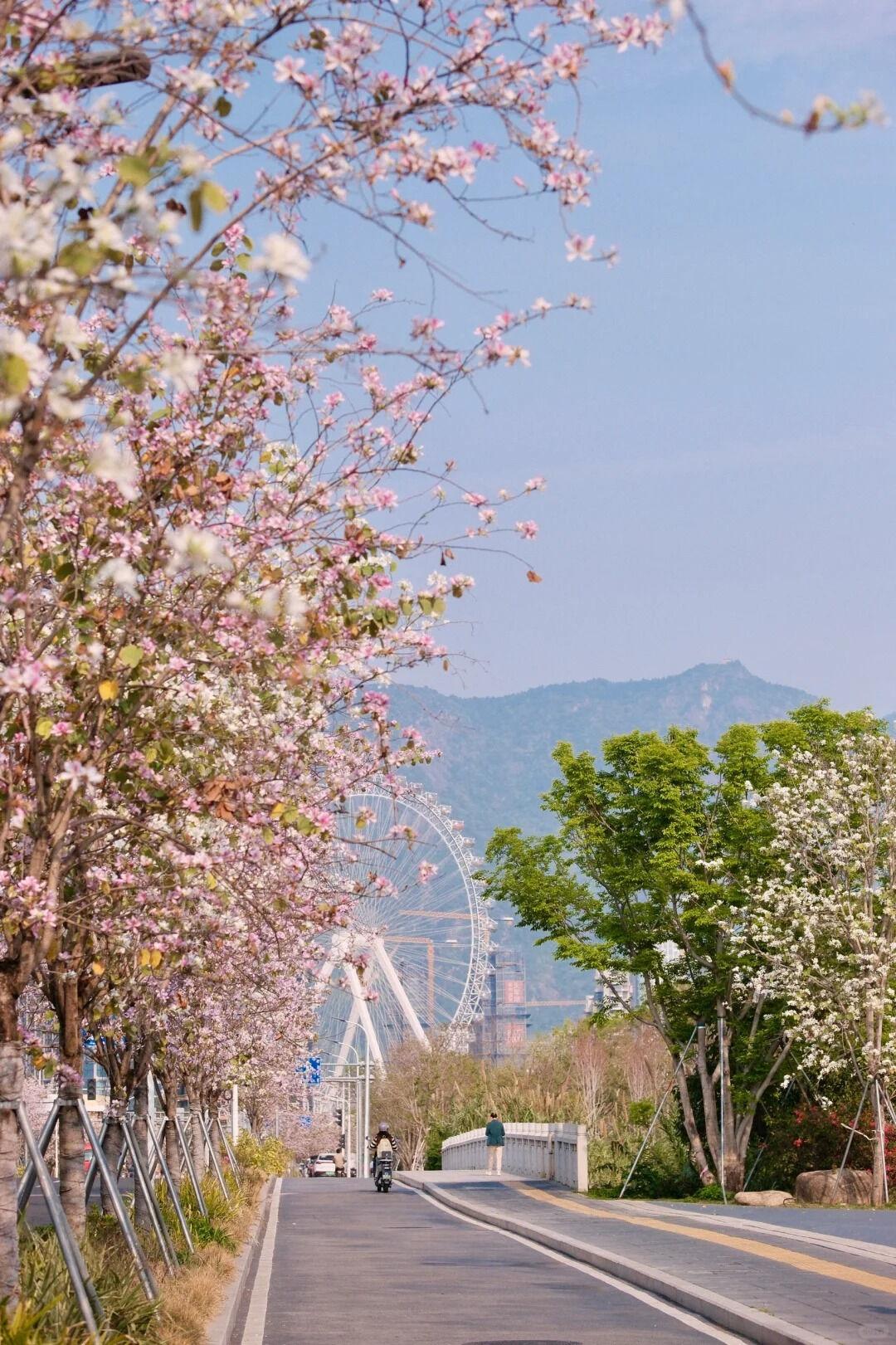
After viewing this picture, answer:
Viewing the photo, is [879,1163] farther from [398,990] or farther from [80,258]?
[398,990]

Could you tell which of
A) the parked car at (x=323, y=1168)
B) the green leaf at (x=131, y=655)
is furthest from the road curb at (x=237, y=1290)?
the parked car at (x=323, y=1168)

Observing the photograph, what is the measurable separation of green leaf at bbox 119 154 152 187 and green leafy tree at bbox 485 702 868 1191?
29.4m

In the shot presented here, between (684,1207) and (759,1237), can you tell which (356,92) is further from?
(684,1207)

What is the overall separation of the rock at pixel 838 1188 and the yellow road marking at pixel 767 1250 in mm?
3651

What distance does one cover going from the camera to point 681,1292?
15641mm

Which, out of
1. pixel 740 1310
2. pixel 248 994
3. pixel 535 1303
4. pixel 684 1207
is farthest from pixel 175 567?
pixel 684 1207

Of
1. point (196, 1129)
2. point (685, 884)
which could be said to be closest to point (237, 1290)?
point (196, 1129)

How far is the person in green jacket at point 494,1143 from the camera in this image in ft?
146

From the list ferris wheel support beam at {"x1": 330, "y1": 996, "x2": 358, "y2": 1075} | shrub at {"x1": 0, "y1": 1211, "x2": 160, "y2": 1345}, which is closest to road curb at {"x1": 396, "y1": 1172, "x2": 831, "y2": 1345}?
shrub at {"x1": 0, "y1": 1211, "x2": 160, "y2": 1345}

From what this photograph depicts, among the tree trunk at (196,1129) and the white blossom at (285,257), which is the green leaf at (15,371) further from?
the tree trunk at (196,1129)

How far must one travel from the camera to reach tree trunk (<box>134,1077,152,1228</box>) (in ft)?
58.7

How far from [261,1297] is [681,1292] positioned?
13.2ft

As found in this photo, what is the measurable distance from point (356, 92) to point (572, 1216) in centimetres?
2291

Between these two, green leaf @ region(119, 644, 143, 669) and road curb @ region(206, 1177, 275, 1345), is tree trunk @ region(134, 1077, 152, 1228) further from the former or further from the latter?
green leaf @ region(119, 644, 143, 669)
